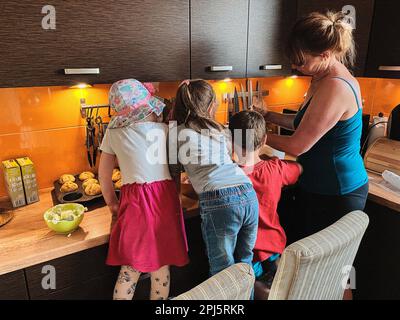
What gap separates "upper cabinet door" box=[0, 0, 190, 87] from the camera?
1013 millimetres

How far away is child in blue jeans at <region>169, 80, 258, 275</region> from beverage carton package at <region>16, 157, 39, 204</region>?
60 cm

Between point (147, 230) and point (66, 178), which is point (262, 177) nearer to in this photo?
point (147, 230)

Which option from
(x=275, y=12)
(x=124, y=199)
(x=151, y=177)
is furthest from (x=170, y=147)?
Result: (x=275, y=12)

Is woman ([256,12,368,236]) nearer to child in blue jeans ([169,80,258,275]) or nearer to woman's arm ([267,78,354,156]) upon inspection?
woman's arm ([267,78,354,156])

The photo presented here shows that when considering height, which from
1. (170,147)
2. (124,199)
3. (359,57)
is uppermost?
(359,57)

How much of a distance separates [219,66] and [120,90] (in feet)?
1.66

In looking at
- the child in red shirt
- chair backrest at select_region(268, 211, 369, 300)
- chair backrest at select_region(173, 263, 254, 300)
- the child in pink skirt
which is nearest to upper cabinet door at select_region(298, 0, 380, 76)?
the child in red shirt

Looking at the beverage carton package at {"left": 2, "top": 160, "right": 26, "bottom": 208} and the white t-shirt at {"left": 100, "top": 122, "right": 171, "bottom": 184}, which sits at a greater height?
the white t-shirt at {"left": 100, "top": 122, "right": 171, "bottom": 184}

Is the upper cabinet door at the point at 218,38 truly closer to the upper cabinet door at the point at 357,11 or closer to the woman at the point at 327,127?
the woman at the point at 327,127

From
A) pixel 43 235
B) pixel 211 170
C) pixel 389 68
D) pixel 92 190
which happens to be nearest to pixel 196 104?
pixel 211 170

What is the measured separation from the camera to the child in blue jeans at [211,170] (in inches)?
45.5

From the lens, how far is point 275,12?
1.55 m

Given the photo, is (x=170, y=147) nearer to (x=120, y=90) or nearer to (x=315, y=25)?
(x=120, y=90)

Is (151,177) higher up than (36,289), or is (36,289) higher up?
(151,177)
